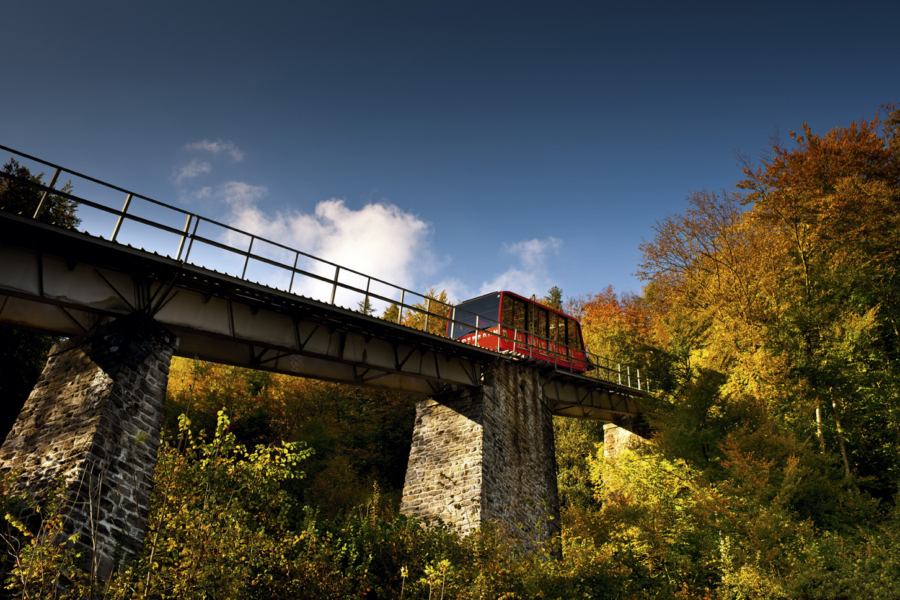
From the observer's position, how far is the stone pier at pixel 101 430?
9.26 m

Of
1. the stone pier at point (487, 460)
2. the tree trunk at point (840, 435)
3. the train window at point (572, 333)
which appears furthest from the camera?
the train window at point (572, 333)

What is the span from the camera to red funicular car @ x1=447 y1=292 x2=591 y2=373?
20.2 m

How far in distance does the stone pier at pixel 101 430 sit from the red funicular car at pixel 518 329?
10.6 meters

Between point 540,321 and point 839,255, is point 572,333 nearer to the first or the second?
point 540,321

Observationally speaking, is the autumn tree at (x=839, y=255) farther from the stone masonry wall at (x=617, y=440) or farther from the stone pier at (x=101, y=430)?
the stone pier at (x=101, y=430)

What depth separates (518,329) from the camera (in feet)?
64.5

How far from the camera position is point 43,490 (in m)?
9.36

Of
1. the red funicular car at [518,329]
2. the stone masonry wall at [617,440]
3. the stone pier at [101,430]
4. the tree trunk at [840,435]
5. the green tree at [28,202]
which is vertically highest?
the green tree at [28,202]

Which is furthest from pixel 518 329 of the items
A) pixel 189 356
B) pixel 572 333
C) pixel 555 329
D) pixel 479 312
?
pixel 189 356

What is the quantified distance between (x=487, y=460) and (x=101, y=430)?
392 inches

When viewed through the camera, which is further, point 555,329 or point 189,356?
point 555,329

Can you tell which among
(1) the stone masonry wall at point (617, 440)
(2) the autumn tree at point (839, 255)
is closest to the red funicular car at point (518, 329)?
(1) the stone masonry wall at point (617, 440)

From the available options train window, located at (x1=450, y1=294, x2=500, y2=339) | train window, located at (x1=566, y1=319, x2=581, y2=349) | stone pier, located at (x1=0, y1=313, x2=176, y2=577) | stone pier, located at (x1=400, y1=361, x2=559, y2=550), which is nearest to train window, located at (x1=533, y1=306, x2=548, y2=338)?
train window, located at (x1=566, y1=319, x2=581, y2=349)

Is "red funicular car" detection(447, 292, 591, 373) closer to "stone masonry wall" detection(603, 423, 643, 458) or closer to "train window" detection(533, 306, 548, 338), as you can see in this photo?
"train window" detection(533, 306, 548, 338)
